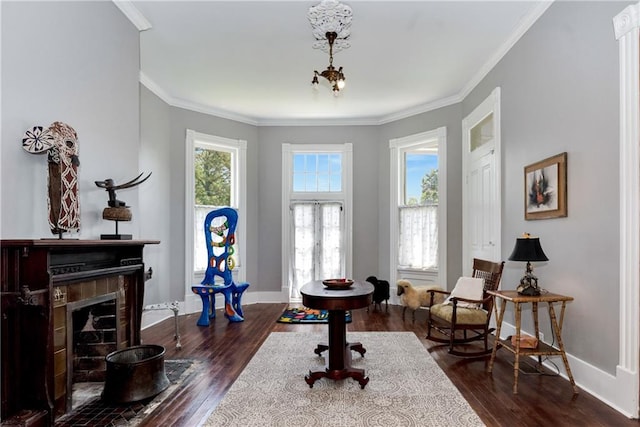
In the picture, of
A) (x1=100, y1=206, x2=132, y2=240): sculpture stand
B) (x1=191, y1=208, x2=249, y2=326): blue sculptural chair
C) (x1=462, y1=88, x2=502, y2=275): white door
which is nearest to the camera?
(x1=100, y1=206, x2=132, y2=240): sculpture stand

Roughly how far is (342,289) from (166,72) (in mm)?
3545

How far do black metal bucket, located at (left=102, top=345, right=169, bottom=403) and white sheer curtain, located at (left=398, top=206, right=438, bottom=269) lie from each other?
4492 millimetres

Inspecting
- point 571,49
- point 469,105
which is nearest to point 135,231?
point 571,49

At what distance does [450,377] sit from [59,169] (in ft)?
10.9

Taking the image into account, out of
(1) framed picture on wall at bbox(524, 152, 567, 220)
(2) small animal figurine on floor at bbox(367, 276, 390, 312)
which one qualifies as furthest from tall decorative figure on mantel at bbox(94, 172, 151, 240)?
(2) small animal figurine on floor at bbox(367, 276, 390, 312)

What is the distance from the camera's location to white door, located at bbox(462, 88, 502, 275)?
15.1 ft

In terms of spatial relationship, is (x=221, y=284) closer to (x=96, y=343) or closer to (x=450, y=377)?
(x=96, y=343)

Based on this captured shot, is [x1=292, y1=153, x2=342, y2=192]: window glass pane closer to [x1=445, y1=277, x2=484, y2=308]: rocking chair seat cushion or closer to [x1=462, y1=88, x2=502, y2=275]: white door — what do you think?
[x1=462, y1=88, x2=502, y2=275]: white door

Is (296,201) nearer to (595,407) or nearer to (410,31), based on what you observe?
(410,31)

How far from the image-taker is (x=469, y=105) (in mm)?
5547

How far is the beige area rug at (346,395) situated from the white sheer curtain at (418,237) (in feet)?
8.09

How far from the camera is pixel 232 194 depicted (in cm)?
680

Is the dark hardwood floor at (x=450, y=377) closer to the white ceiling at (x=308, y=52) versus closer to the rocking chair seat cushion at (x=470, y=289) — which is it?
the rocking chair seat cushion at (x=470, y=289)

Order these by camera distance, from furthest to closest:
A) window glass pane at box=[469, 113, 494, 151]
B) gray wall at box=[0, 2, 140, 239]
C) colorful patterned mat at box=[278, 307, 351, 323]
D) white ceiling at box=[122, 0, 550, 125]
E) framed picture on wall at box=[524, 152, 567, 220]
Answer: colorful patterned mat at box=[278, 307, 351, 323], window glass pane at box=[469, 113, 494, 151], white ceiling at box=[122, 0, 550, 125], framed picture on wall at box=[524, 152, 567, 220], gray wall at box=[0, 2, 140, 239]
